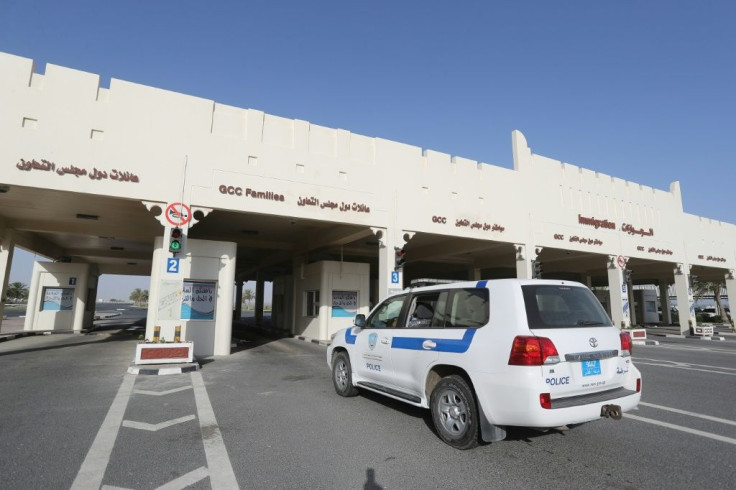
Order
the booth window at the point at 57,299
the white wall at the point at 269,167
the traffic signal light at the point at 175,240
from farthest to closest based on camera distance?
the booth window at the point at 57,299
the traffic signal light at the point at 175,240
the white wall at the point at 269,167

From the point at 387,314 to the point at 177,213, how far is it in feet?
28.7

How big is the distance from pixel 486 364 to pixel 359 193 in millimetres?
11903

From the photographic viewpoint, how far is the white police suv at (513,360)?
3857 mm

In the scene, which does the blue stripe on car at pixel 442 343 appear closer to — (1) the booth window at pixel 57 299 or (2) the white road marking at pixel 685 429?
(2) the white road marking at pixel 685 429

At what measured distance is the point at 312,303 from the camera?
20.8 m

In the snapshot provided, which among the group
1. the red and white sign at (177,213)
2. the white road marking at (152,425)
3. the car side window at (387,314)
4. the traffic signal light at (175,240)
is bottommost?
the white road marking at (152,425)

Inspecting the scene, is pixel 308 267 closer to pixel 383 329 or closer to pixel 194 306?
pixel 194 306

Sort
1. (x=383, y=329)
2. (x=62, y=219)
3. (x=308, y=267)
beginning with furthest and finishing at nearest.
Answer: (x=308, y=267) → (x=62, y=219) → (x=383, y=329)

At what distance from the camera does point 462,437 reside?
170 inches

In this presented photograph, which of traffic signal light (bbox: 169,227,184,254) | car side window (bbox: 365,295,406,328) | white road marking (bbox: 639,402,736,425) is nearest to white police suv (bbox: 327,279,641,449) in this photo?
car side window (bbox: 365,295,406,328)

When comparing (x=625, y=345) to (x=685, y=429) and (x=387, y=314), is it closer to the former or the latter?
(x=685, y=429)

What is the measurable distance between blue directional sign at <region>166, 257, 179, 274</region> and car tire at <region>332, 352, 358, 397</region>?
22.2 feet

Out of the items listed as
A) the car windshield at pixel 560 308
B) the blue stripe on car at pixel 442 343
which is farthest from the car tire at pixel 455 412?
the car windshield at pixel 560 308

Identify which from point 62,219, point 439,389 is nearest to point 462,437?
point 439,389
